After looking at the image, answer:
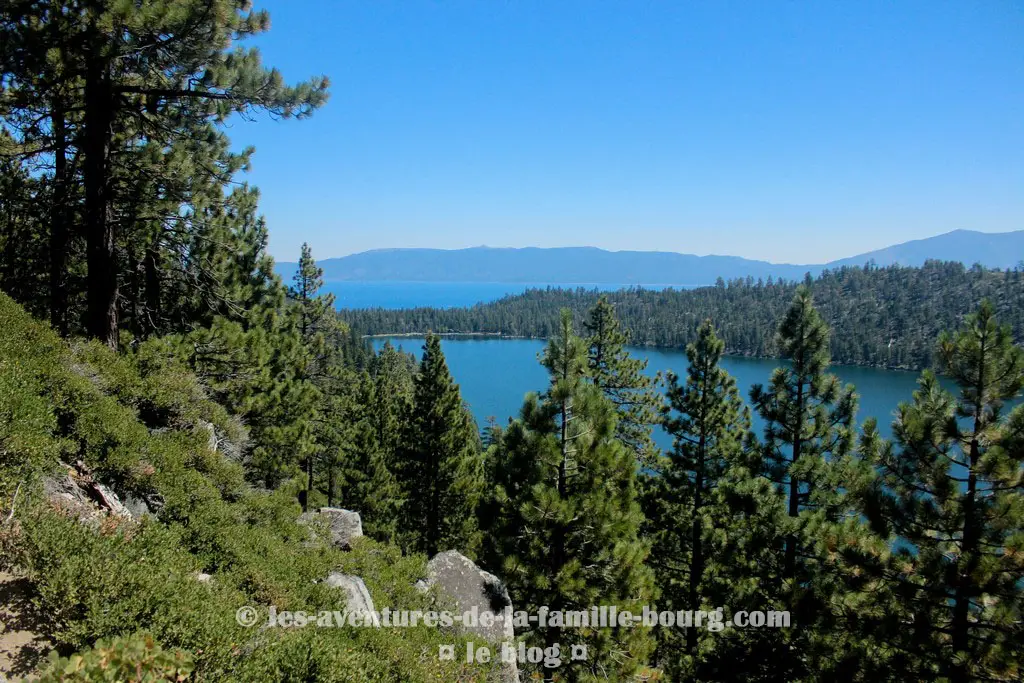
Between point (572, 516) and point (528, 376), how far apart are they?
99474 millimetres

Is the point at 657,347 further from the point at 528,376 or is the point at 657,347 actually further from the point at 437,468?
the point at 437,468

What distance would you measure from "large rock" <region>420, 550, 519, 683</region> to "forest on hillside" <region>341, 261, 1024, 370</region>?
338 ft

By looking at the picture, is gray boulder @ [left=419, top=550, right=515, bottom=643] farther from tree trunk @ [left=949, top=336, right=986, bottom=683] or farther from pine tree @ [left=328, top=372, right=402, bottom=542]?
pine tree @ [left=328, top=372, right=402, bottom=542]

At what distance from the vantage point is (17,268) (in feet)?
30.1

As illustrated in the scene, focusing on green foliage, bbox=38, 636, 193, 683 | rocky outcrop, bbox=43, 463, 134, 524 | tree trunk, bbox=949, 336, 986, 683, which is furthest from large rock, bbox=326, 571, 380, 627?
tree trunk, bbox=949, 336, 986, 683

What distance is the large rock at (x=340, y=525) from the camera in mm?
9131

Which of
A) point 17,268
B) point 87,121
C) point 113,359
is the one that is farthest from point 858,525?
point 17,268

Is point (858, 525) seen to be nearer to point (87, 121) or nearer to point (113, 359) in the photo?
point (113, 359)

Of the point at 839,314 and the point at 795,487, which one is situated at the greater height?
the point at 839,314

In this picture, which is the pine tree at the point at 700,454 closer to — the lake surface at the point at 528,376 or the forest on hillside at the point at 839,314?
the lake surface at the point at 528,376

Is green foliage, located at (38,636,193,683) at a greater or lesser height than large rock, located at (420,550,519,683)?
A: greater

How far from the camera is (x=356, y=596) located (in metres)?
6.50

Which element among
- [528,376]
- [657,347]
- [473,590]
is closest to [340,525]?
[473,590]

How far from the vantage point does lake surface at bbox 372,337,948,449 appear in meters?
72.5
